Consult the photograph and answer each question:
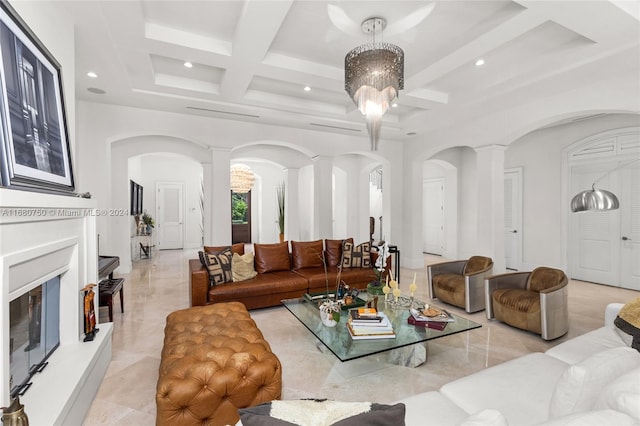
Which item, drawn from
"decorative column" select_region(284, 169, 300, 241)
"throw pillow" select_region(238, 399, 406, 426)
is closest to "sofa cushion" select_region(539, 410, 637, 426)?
"throw pillow" select_region(238, 399, 406, 426)

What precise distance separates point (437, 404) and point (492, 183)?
4.53 metres

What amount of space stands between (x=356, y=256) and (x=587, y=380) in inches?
146

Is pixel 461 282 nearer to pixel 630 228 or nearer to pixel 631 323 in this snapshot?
pixel 631 323

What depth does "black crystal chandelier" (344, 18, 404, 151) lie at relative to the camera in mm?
2783

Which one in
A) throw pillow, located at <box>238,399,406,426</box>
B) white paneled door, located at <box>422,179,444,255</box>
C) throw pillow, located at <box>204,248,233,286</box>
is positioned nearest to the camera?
throw pillow, located at <box>238,399,406,426</box>

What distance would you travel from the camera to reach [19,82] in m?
1.63

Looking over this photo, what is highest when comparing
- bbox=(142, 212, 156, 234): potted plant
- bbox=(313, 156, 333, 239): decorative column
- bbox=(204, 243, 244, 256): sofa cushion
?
bbox=(313, 156, 333, 239): decorative column

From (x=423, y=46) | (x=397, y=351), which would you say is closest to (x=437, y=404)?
(x=397, y=351)

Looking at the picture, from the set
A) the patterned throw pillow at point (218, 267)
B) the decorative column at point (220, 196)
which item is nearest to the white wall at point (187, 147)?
the decorative column at point (220, 196)

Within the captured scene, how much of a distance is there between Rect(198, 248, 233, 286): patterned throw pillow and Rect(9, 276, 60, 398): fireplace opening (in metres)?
1.70

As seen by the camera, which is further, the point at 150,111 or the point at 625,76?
the point at 150,111

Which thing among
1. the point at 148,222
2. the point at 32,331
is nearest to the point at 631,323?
the point at 32,331

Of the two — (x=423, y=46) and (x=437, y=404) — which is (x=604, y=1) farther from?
(x=437, y=404)

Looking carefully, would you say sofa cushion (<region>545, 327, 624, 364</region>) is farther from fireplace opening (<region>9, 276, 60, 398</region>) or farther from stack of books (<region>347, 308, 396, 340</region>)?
fireplace opening (<region>9, 276, 60, 398</region>)
